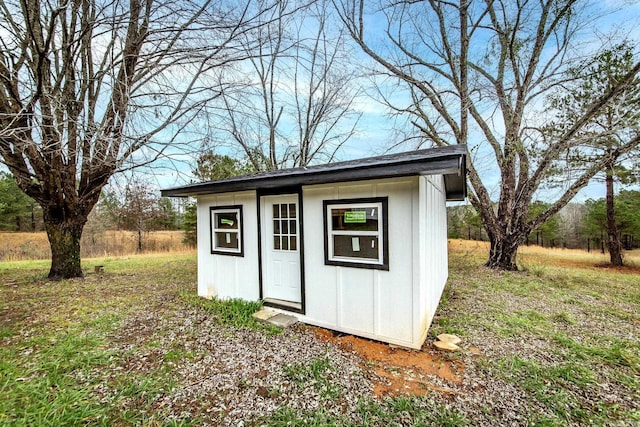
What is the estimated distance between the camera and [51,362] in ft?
9.51

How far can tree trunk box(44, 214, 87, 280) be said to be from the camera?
6684 millimetres

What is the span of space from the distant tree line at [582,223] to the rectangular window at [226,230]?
28.1ft

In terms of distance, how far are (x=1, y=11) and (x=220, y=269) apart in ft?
17.3

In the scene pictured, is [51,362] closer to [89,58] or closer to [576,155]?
[89,58]

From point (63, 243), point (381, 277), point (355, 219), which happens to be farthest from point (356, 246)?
point (63, 243)

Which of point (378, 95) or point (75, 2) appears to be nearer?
point (75, 2)

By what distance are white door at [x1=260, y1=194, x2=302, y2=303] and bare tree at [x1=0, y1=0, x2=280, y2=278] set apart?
1.95 m

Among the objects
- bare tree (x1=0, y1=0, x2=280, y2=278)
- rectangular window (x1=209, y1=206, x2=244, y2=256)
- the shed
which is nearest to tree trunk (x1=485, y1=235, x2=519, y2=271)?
the shed

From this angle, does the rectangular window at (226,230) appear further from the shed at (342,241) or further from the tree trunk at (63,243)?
the tree trunk at (63,243)

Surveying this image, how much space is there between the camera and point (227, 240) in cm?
525

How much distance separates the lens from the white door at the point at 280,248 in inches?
176

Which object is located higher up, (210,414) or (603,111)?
(603,111)

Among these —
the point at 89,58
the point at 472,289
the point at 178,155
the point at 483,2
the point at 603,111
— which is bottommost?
the point at 472,289

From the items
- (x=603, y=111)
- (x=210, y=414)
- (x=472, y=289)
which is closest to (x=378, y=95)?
(x=603, y=111)
